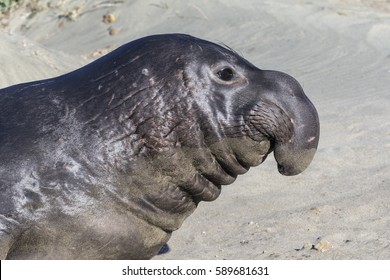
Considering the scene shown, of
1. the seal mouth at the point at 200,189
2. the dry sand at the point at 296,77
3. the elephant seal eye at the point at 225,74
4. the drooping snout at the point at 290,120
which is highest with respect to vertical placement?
the elephant seal eye at the point at 225,74

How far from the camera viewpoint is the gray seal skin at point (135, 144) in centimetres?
491

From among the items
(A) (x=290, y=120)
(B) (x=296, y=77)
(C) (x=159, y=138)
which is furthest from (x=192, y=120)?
(B) (x=296, y=77)

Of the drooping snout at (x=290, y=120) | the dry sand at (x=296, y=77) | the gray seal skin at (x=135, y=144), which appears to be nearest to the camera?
the gray seal skin at (x=135, y=144)

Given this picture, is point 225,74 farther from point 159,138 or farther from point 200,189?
point 200,189

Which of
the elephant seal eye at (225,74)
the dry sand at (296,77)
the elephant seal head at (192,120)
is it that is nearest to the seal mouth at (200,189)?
the elephant seal head at (192,120)

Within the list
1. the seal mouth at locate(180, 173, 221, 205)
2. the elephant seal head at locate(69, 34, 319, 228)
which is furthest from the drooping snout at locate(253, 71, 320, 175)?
the seal mouth at locate(180, 173, 221, 205)

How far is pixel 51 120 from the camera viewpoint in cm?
507

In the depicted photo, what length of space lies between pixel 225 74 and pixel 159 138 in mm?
450

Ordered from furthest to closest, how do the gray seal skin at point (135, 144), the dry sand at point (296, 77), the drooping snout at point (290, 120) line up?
the dry sand at point (296, 77)
the drooping snout at point (290, 120)
the gray seal skin at point (135, 144)

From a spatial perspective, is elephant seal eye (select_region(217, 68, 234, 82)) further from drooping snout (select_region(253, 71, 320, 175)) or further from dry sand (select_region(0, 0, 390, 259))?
dry sand (select_region(0, 0, 390, 259))

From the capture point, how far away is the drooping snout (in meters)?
5.02

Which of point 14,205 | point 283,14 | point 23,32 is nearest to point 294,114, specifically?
point 14,205

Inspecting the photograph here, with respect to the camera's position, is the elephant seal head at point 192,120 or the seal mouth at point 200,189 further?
the seal mouth at point 200,189

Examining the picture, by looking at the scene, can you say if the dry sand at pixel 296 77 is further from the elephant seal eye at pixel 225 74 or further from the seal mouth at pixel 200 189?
the elephant seal eye at pixel 225 74
